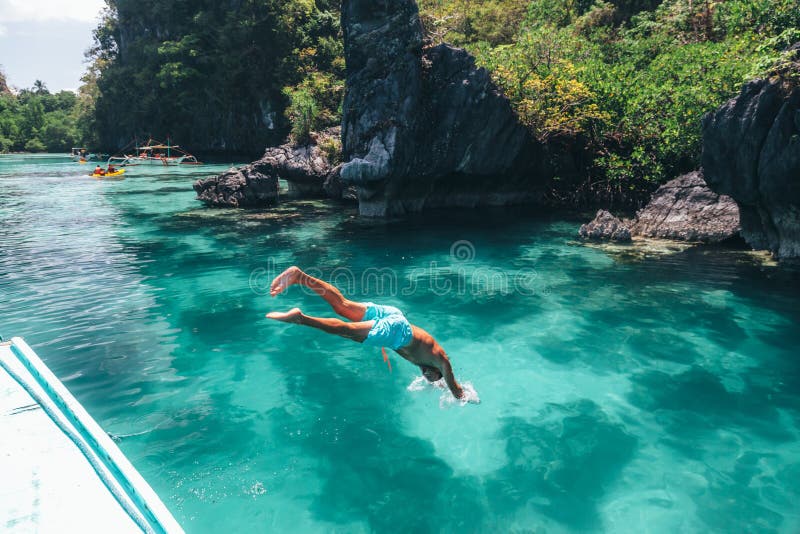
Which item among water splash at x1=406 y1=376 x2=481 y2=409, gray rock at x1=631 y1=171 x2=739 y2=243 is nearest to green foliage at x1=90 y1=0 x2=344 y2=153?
gray rock at x1=631 y1=171 x2=739 y2=243

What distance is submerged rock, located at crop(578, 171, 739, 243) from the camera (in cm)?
1551

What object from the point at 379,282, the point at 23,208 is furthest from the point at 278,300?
the point at 23,208

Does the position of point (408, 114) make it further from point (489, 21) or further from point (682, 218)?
point (489, 21)

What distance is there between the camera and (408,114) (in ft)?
65.0

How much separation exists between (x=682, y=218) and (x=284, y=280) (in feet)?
52.4

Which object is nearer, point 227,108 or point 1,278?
point 1,278

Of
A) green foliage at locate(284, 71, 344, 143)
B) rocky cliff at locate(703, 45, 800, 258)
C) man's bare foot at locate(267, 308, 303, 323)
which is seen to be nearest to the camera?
man's bare foot at locate(267, 308, 303, 323)

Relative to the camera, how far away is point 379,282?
1281cm

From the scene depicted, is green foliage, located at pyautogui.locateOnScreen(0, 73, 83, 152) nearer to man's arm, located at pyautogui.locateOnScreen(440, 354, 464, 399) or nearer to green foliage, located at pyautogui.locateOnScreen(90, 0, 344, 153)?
green foliage, located at pyautogui.locateOnScreen(90, 0, 344, 153)

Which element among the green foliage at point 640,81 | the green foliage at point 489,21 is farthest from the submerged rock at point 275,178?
the green foliage at point 489,21

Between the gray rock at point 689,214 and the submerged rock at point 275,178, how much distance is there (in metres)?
15.6

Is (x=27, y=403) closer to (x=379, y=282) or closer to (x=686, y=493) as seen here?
(x=686, y=493)

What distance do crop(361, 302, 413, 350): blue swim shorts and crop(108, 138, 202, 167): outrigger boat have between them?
47.4 metres

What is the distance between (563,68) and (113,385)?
2281 centimetres
